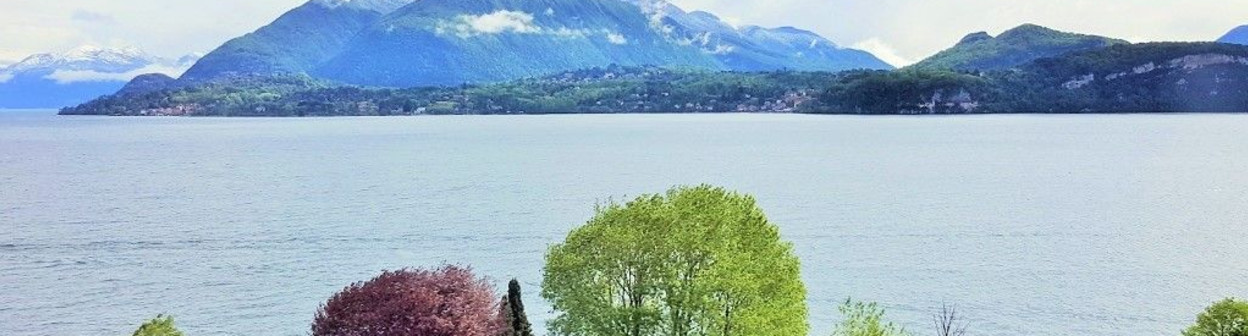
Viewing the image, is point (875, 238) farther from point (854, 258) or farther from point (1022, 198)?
point (1022, 198)

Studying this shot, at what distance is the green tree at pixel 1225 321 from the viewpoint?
35.0 m

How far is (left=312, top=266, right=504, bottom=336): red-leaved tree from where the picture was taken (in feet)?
105

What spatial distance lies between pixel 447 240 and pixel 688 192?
43615 mm

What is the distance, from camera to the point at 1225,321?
35406mm

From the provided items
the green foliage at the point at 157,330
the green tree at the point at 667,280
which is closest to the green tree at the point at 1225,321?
the green tree at the point at 667,280

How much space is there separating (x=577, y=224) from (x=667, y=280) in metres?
54.3

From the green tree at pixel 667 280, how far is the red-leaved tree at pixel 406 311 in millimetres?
2692

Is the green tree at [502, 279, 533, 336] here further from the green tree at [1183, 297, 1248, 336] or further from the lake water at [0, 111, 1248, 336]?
the lake water at [0, 111, 1248, 336]

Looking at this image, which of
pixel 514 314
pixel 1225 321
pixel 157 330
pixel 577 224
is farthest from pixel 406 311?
pixel 577 224

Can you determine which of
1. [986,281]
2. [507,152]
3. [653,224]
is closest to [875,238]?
[986,281]

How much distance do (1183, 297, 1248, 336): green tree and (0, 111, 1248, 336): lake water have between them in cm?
1624

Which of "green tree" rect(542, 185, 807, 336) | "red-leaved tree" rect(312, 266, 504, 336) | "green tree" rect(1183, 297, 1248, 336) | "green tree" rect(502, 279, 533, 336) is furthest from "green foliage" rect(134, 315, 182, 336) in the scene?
"green tree" rect(1183, 297, 1248, 336)

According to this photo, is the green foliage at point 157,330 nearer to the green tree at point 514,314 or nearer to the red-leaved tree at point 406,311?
the red-leaved tree at point 406,311

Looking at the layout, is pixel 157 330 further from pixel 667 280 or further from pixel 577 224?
pixel 577 224
